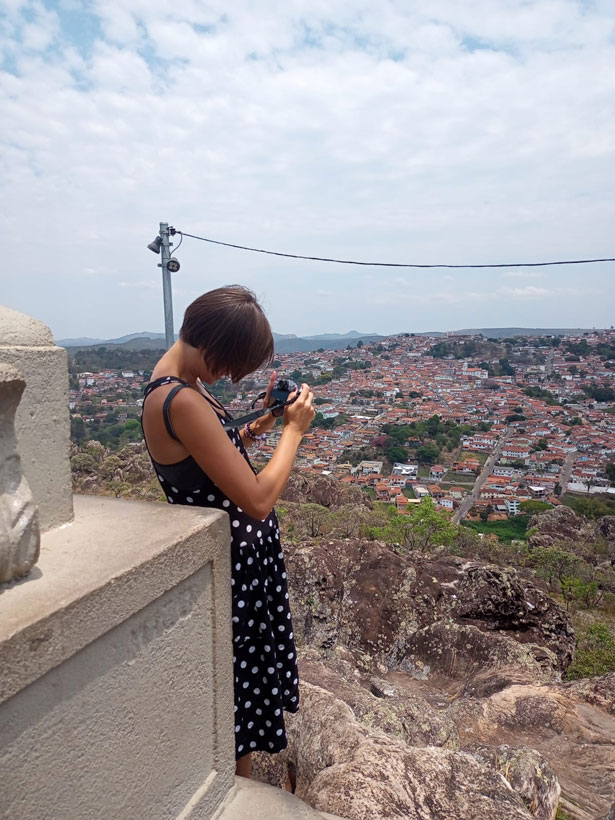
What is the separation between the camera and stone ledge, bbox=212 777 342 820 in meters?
1.40

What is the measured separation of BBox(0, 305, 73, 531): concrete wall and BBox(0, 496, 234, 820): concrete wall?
0.28 feet

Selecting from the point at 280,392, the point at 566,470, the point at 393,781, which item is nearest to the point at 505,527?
the point at 566,470

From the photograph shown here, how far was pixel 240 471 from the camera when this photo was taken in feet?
4.17

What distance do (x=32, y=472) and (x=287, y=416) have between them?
624 mm

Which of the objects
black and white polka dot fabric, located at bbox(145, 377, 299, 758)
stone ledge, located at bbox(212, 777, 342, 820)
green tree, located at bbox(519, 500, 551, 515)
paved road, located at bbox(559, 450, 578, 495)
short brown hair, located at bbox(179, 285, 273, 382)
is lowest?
paved road, located at bbox(559, 450, 578, 495)

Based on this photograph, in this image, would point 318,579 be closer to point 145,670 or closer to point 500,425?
point 145,670

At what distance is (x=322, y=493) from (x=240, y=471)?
15812mm

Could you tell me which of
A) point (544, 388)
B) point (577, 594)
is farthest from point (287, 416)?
point (544, 388)

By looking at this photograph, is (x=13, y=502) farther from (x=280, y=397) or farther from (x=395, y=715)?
(x=395, y=715)

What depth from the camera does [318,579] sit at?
203 inches

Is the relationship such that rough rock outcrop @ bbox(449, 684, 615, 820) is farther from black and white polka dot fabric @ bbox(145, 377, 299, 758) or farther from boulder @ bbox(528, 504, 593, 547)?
boulder @ bbox(528, 504, 593, 547)

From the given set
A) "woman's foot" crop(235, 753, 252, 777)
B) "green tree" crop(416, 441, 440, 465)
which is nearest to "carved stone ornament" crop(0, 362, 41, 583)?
"woman's foot" crop(235, 753, 252, 777)

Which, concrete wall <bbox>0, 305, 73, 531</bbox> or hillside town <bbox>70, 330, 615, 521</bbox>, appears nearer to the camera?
concrete wall <bbox>0, 305, 73, 531</bbox>

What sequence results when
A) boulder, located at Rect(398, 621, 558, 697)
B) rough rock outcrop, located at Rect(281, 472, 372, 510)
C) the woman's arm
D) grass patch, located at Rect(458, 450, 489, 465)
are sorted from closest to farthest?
the woman's arm → boulder, located at Rect(398, 621, 558, 697) → rough rock outcrop, located at Rect(281, 472, 372, 510) → grass patch, located at Rect(458, 450, 489, 465)
